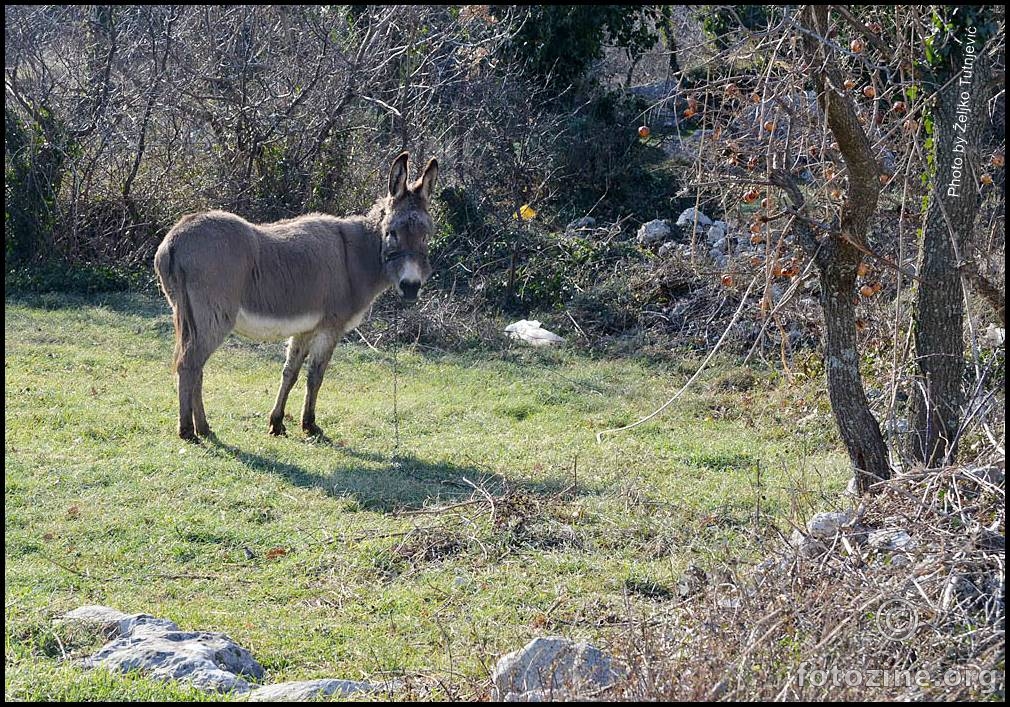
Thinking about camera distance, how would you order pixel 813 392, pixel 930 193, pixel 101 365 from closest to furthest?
pixel 930 193
pixel 813 392
pixel 101 365

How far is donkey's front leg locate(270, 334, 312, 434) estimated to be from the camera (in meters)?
8.56

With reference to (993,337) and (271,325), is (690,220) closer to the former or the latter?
(993,337)

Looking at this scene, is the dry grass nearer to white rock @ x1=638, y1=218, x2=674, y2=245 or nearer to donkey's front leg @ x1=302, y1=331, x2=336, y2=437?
donkey's front leg @ x1=302, y1=331, x2=336, y2=437

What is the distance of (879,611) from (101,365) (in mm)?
8026

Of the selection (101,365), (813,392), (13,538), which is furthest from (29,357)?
(813,392)

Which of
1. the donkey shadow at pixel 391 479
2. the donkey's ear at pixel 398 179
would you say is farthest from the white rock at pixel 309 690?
the donkey's ear at pixel 398 179

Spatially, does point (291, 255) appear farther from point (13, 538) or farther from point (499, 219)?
point (499, 219)

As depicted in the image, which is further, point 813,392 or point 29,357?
point 29,357

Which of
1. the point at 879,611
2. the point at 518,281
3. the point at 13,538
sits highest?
the point at 518,281

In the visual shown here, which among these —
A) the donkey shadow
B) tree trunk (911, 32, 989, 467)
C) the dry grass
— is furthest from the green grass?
tree trunk (911, 32, 989, 467)

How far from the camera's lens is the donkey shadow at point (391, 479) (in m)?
6.98

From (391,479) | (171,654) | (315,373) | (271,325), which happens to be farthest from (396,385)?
(171,654)

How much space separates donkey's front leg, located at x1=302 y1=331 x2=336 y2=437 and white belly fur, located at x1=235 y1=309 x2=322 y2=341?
0.16m

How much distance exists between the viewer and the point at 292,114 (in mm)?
14188
